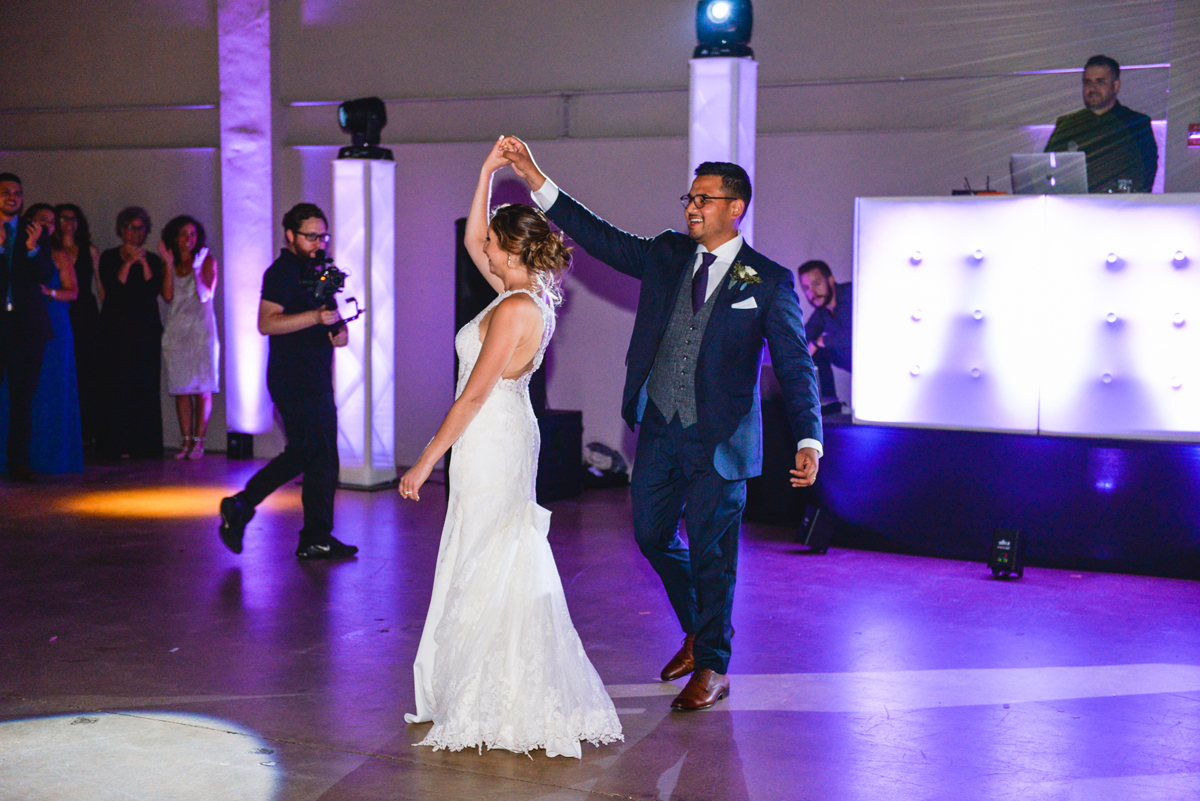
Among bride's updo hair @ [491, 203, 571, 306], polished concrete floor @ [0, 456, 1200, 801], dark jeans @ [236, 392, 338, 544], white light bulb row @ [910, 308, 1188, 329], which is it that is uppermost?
bride's updo hair @ [491, 203, 571, 306]

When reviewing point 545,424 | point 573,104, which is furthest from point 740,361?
point 573,104

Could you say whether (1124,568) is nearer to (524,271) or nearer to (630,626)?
(630,626)

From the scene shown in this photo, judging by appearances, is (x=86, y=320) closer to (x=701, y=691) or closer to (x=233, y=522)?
(x=233, y=522)

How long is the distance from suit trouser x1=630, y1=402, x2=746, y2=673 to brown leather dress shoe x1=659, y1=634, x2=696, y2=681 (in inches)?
7.1

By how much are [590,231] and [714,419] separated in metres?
0.75

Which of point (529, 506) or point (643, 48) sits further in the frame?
point (643, 48)

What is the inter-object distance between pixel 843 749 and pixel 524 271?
5.24 ft

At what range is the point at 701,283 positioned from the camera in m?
3.65

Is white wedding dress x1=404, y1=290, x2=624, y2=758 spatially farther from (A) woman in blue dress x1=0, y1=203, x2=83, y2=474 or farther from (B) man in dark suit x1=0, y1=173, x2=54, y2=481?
(A) woman in blue dress x1=0, y1=203, x2=83, y2=474

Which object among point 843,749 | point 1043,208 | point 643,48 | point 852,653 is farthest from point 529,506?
point 643,48

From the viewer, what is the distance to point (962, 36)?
24.2 feet

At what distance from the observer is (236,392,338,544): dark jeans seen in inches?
215

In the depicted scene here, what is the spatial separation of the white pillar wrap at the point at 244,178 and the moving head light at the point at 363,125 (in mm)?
1473

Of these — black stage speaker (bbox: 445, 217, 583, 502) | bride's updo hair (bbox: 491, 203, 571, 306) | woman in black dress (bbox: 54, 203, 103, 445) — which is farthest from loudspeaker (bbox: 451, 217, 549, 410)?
bride's updo hair (bbox: 491, 203, 571, 306)
